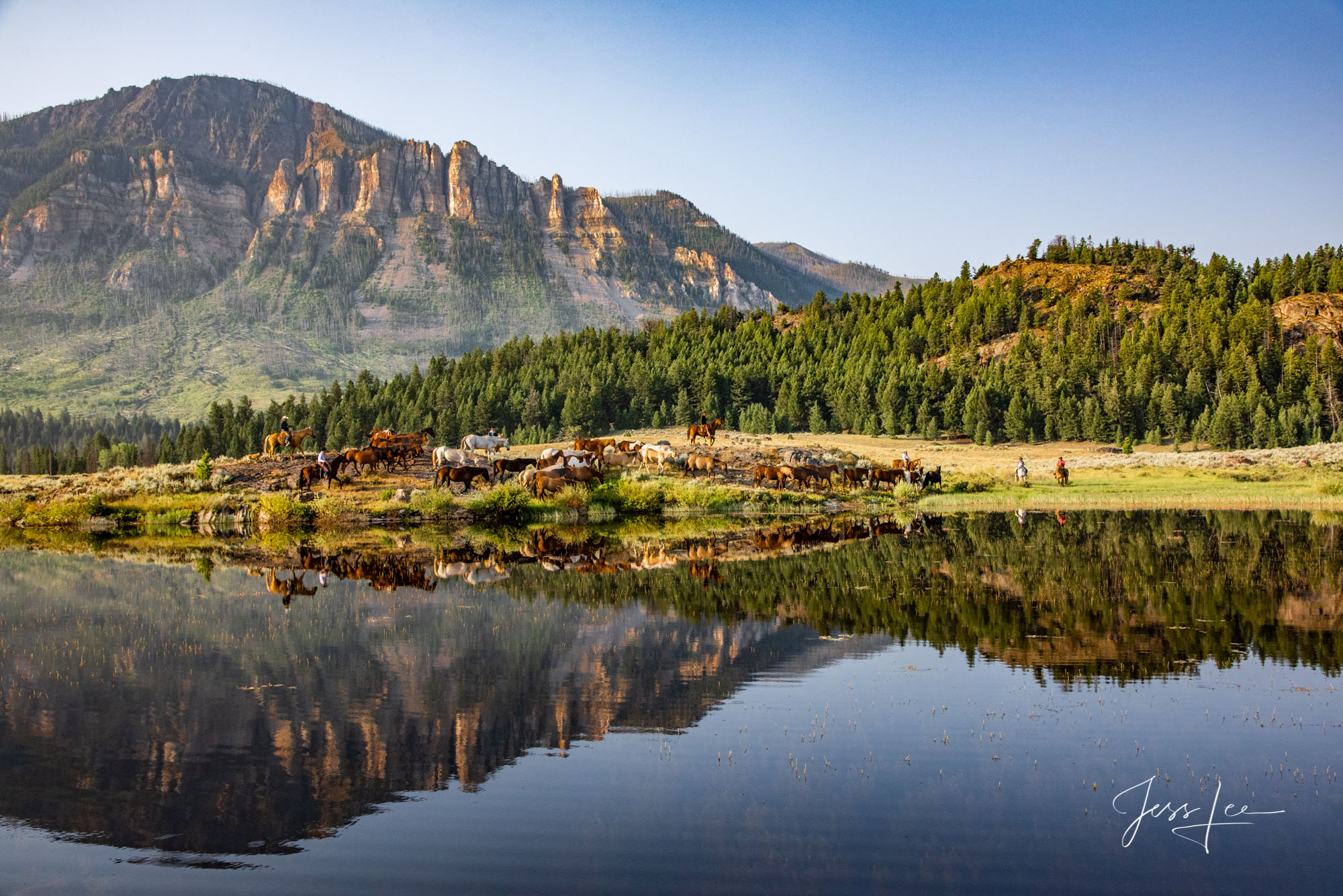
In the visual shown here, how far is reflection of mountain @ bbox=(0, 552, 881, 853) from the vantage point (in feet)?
33.7

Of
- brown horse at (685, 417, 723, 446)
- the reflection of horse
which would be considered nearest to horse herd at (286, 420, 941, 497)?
brown horse at (685, 417, 723, 446)

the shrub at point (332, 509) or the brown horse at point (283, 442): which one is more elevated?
the brown horse at point (283, 442)

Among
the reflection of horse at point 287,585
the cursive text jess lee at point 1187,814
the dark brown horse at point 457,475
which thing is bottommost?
the cursive text jess lee at point 1187,814

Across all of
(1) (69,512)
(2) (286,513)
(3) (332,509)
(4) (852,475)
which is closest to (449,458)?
(3) (332,509)

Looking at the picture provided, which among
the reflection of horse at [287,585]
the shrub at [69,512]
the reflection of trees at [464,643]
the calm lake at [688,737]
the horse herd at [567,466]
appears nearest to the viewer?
the calm lake at [688,737]

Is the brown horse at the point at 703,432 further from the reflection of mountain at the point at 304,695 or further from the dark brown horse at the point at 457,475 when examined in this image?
the reflection of mountain at the point at 304,695

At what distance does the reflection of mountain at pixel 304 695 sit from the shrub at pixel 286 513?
2099 cm

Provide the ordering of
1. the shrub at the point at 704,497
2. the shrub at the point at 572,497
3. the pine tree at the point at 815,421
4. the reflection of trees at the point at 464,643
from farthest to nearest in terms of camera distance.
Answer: the pine tree at the point at 815,421, the shrub at the point at 704,497, the shrub at the point at 572,497, the reflection of trees at the point at 464,643

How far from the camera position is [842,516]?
1781 inches

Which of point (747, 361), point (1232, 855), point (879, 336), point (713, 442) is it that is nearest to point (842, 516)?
point (713, 442)

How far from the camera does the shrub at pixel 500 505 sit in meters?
45.4

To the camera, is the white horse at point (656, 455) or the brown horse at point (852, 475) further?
the white horse at point (656, 455)

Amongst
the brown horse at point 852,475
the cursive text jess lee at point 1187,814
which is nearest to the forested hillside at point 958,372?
the brown horse at point 852,475

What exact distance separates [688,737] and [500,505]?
3469 centimetres
